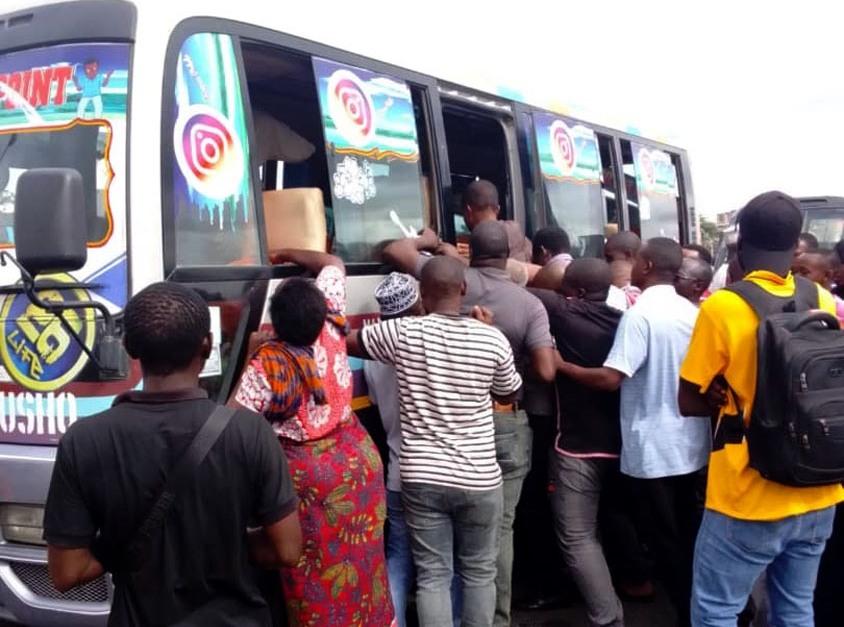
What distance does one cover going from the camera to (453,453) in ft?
11.3

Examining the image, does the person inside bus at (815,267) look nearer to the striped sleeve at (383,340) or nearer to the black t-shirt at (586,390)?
the black t-shirt at (586,390)

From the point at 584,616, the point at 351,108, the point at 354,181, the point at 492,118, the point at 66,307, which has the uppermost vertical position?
the point at 492,118

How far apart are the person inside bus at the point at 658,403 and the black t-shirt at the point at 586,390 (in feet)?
0.34

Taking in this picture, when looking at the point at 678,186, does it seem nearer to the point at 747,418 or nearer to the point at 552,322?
the point at 552,322

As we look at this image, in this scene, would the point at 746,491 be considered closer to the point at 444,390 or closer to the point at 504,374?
the point at 504,374

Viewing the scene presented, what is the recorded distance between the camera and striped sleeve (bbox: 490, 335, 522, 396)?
3.52m

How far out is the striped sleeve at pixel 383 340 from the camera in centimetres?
349

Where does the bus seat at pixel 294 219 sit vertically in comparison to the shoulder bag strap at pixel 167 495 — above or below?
above

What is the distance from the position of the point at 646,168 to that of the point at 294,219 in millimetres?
5031

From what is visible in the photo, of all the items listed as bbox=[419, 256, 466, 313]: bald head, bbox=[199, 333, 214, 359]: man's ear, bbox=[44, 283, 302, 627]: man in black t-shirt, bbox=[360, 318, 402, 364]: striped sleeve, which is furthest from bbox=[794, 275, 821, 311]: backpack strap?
bbox=[199, 333, 214, 359]: man's ear

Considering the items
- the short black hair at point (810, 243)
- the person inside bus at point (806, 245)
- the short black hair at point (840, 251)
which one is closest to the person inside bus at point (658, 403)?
the person inside bus at point (806, 245)

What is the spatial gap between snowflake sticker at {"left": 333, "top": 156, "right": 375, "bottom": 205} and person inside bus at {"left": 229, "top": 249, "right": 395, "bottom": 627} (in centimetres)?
116

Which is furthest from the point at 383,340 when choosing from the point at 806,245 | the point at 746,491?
the point at 806,245

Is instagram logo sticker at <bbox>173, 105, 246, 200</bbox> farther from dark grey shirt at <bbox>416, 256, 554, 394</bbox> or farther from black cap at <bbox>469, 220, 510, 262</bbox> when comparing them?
black cap at <bbox>469, 220, 510, 262</bbox>
